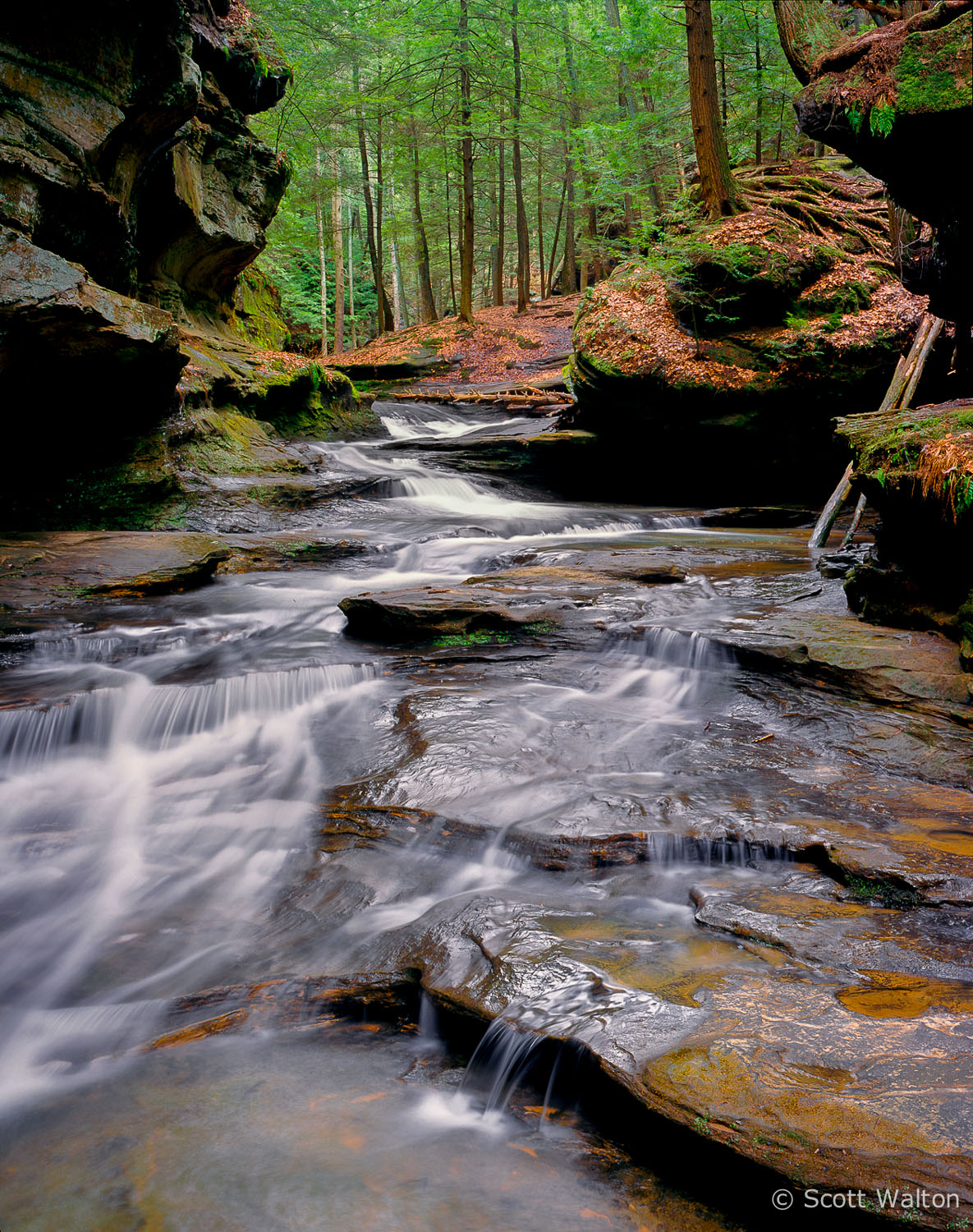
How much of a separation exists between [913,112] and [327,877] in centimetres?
547

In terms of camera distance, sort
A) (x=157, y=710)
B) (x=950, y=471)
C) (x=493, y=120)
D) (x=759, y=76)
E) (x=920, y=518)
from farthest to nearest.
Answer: (x=493, y=120) → (x=759, y=76) → (x=157, y=710) → (x=920, y=518) → (x=950, y=471)

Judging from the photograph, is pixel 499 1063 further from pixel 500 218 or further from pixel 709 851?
pixel 500 218

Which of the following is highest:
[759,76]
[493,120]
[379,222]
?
[493,120]

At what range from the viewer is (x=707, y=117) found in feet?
39.0

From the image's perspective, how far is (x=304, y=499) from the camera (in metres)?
11.8

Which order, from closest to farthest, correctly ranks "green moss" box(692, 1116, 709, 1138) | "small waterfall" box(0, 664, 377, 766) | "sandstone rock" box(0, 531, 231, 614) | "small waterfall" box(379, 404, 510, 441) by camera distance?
"green moss" box(692, 1116, 709, 1138), "small waterfall" box(0, 664, 377, 766), "sandstone rock" box(0, 531, 231, 614), "small waterfall" box(379, 404, 510, 441)

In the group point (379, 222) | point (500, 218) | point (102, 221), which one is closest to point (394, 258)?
point (379, 222)

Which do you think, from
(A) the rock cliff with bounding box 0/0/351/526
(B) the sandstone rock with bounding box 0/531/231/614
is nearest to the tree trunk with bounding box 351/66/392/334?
(A) the rock cliff with bounding box 0/0/351/526

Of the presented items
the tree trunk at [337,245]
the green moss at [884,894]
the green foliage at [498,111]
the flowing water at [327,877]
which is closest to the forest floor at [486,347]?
the tree trunk at [337,245]

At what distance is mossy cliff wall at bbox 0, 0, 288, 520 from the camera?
25.8ft

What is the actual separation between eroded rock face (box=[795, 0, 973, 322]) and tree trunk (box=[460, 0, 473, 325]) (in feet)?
60.7

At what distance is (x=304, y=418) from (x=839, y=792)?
531 inches

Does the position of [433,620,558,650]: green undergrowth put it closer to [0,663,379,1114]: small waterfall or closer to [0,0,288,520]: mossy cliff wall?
[0,663,379,1114]: small waterfall

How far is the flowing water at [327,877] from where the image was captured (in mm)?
2320
